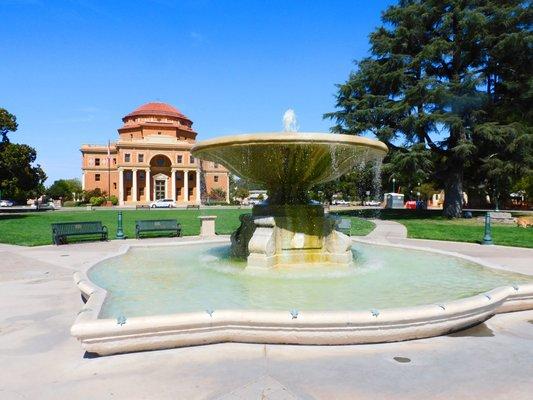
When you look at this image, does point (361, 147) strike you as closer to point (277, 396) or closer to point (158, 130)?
point (277, 396)

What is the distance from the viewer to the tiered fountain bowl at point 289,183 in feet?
24.5

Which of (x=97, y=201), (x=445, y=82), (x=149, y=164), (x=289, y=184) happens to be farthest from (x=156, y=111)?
A: (x=289, y=184)

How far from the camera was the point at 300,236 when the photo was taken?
834cm

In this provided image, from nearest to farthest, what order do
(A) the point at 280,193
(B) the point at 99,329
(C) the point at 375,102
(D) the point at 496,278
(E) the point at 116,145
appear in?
(B) the point at 99,329 → (D) the point at 496,278 → (A) the point at 280,193 → (C) the point at 375,102 → (E) the point at 116,145

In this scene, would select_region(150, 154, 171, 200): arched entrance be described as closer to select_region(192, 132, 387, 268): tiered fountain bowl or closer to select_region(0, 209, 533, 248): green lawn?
select_region(0, 209, 533, 248): green lawn

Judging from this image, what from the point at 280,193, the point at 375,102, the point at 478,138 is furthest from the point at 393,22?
the point at 280,193

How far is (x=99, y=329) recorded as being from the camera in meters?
4.15

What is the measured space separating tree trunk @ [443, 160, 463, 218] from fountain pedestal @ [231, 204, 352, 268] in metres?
24.7

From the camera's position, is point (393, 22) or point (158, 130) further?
point (158, 130)

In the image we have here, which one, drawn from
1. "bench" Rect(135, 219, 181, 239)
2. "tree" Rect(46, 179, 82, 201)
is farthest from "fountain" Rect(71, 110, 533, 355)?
"tree" Rect(46, 179, 82, 201)

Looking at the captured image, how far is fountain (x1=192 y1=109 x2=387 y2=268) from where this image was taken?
747 centimetres

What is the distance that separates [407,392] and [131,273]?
18.9 feet

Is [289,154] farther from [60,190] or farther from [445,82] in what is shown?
[60,190]

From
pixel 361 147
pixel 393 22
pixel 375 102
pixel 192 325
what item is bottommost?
pixel 192 325
